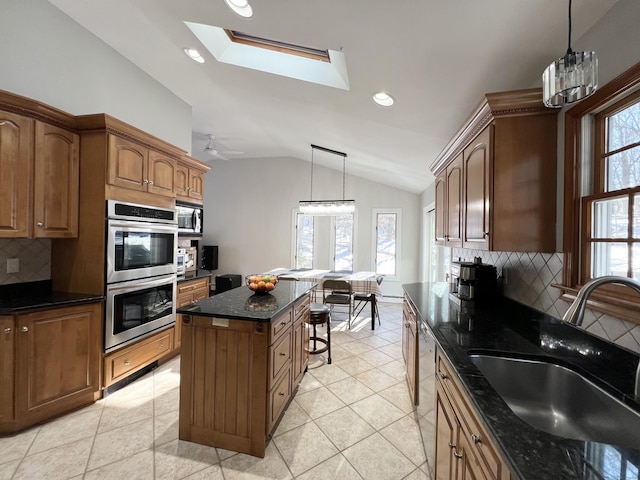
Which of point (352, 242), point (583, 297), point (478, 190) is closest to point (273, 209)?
point (352, 242)

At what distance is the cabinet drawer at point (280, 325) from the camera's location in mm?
1759

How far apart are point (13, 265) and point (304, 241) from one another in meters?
4.48

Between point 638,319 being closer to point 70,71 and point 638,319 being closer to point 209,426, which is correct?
point 209,426

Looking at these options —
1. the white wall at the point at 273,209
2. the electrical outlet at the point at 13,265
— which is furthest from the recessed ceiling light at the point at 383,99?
the white wall at the point at 273,209

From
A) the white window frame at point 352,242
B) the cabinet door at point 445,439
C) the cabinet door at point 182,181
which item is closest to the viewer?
the cabinet door at point 445,439

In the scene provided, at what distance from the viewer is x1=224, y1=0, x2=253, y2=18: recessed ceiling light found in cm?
169

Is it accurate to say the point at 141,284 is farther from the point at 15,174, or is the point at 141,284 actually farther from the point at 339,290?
the point at 339,290

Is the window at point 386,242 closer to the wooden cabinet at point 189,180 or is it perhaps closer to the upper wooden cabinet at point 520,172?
the wooden cabinet at point 189,180

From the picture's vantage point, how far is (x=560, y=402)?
3.70ft

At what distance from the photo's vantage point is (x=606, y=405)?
0.96 m

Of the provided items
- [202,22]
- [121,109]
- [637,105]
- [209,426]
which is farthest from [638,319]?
[121,109]

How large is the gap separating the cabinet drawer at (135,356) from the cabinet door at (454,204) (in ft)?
9.67

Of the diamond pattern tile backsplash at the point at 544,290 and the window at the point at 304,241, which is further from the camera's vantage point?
the window at the point at 304,241

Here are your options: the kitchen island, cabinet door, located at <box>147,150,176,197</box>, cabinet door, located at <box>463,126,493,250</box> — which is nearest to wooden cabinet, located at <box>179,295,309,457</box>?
the kitchen island
